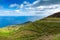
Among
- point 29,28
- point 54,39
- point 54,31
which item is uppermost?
point 29,28

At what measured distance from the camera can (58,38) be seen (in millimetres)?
40062

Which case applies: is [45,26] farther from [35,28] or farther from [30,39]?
[30,39]

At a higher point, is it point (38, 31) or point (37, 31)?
point (37, 31)

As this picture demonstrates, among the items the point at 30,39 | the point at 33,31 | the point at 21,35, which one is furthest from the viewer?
the point at 33,31

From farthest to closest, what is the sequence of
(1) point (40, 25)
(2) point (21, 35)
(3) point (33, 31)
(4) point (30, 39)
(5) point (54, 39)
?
(1) point (40, 25) < (3) point (33, 31) < (2) point (21, 35) < (4) point (30, 39) < (5) point (54, 39)

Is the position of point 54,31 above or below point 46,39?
above

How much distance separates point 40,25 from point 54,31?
806 cm

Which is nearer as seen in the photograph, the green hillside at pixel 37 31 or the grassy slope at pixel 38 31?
the green hillside at pixel 37 31

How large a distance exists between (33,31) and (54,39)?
16.0m

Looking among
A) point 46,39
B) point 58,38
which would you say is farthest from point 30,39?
point 58,38

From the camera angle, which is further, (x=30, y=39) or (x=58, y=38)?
(x=30, y=39)

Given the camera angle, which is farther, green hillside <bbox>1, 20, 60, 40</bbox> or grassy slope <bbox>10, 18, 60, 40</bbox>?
grassy slope <bbox>10, 18, 60, 40</bbox>

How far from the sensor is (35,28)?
2248 inches

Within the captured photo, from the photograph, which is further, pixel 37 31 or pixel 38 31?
pixel 37 31
